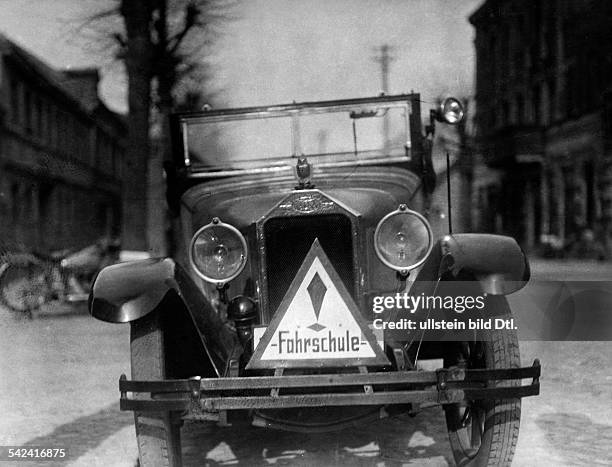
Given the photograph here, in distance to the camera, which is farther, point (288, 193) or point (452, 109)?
point (452, 109)

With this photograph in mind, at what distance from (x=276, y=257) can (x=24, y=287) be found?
4.77 metres

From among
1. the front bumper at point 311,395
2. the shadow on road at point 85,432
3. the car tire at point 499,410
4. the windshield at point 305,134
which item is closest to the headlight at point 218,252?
the front bumper at point 311,395

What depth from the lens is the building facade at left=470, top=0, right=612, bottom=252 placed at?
6980 millimetres

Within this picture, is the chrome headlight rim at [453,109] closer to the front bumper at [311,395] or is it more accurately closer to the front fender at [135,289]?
the front bumper at [311,395]

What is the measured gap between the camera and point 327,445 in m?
3.22

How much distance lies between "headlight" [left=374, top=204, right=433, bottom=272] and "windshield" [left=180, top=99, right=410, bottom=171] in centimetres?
110

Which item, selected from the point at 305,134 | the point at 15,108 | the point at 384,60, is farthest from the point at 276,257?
the point at 15,108

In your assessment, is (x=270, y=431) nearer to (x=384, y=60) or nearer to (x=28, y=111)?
(x=384, y=60)

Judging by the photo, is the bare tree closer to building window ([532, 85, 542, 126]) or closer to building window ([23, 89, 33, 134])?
building window ([23, 89, 33, 134])

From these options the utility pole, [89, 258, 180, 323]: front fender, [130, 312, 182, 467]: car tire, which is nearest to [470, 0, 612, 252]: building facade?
the utility pole

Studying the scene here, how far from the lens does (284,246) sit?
8.77ft

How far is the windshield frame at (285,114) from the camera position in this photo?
Result: 3.58 m

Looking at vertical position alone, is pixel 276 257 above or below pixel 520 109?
below

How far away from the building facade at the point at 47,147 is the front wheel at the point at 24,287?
28 cm
